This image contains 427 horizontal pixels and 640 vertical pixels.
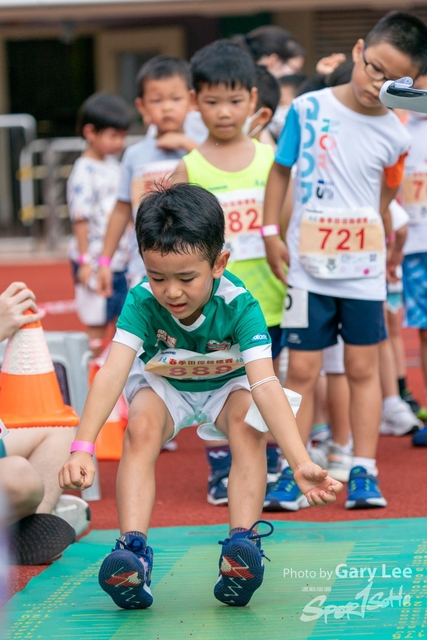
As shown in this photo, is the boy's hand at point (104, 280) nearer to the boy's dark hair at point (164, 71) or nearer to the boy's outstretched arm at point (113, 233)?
the boy's outstretched arm at point (113, 233)

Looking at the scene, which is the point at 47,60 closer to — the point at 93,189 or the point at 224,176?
the point at 93,189

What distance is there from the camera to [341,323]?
161 inches

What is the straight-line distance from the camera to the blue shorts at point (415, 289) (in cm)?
510

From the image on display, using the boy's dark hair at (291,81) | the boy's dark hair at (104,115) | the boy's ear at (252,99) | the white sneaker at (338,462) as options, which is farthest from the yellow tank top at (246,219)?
the boy's dark hair at (104,115)

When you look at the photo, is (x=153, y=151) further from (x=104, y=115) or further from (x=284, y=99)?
(x=104, y=115)

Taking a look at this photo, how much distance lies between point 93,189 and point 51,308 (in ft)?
15.3

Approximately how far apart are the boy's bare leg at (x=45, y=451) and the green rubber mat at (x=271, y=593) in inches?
7.9

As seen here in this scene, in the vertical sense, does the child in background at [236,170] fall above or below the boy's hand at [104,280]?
above

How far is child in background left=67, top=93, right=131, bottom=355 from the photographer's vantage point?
6215mm

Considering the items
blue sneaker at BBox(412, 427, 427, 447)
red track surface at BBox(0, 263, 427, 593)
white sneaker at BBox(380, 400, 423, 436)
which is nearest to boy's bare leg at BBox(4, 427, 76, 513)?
red track surface at BBox(0, 263, 427, 593)

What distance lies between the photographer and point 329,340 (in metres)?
4.09

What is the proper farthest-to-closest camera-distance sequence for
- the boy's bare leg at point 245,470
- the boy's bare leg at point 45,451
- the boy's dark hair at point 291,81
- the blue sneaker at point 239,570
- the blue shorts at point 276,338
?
1. the boy's dark hair at point 291,81
2. the blue shorts at point 276,338
3. the boy's bare leg at point 45,451
4. the boy's bare leg at point 245,470
5. the blue sneaker at point 239,570

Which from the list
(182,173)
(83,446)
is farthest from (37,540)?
(182,173)

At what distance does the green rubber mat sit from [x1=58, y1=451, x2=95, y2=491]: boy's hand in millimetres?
375
